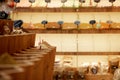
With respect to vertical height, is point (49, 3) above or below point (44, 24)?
above

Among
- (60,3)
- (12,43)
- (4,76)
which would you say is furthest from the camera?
(60,3)

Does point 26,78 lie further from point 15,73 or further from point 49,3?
point 49,3

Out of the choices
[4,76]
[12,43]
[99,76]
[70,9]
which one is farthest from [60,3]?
[4,76]

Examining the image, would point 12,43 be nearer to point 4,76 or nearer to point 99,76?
point 4,76

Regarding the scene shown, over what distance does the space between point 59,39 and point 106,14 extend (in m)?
1.02

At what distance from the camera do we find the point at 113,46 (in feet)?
16.2

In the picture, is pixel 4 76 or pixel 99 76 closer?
pixel 4 76

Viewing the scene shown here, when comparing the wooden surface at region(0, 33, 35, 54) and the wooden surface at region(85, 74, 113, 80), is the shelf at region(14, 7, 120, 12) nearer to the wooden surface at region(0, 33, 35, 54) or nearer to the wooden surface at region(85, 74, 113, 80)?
the wooden surface at region(85, 74, 113, 80)

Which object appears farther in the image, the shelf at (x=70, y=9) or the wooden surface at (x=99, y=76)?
the shelf at (x=70, y=9)

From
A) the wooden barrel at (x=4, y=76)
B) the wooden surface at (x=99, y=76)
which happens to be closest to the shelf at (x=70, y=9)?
the wooden surface at (x=99, y=76)

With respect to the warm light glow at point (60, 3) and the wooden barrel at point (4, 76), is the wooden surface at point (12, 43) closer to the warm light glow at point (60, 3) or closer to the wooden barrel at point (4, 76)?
the wooden barrel at point (4, 76)

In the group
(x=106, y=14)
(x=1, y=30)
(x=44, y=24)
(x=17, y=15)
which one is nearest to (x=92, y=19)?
(x=106, y=14)

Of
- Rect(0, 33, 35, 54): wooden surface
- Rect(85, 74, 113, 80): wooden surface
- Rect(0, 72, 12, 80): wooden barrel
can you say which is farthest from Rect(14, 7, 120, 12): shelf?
Rect(0, 72, 12, 80): wooden barrel

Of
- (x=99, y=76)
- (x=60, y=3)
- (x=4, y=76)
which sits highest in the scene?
(x=60, y=3)
